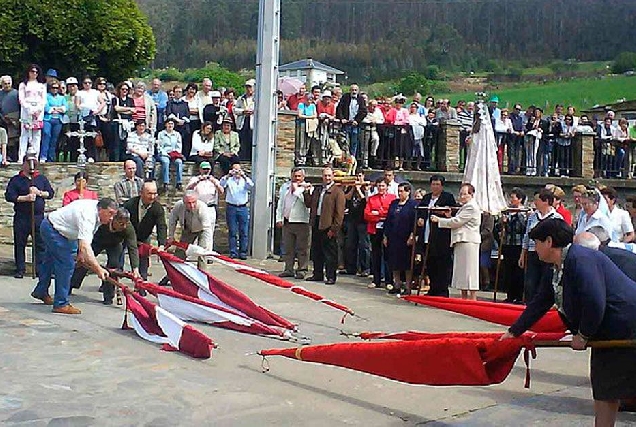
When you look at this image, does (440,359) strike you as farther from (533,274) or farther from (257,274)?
(533,274)

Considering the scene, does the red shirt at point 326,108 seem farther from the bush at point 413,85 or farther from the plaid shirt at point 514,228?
the bush at point 413,85

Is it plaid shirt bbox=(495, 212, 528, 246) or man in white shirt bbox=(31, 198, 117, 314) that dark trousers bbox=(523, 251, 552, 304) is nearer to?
plaid shirt bbox=(495, 212, 528, 246)

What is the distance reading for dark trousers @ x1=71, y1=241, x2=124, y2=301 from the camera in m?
13.5

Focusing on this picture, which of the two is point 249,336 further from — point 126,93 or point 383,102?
point 383,102

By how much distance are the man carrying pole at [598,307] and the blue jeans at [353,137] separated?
15.9 meters

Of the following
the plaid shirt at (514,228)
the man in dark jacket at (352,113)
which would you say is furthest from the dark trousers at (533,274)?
the man in dark jacket at (352,113)

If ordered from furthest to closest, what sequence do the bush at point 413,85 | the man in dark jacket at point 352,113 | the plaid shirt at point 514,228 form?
the bush at point 413,85 < the man in dark jacket at point 352,113 < the plaid shirt at point 514,228

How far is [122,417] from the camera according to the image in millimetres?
8039

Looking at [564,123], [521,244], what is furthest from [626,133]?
[521,244]

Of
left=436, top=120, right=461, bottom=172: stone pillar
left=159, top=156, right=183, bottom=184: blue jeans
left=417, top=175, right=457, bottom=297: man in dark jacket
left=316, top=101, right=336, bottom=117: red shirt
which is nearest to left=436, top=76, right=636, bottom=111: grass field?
left=436, top=120, right=461, bottom=172: stone pillar

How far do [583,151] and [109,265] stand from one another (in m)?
15.4

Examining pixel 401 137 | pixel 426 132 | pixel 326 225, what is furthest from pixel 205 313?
pixel 426 132

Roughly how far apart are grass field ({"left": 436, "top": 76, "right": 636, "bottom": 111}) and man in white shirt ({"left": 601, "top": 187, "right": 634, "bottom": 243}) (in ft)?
86.2

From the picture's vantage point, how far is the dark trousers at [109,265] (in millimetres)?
13460
